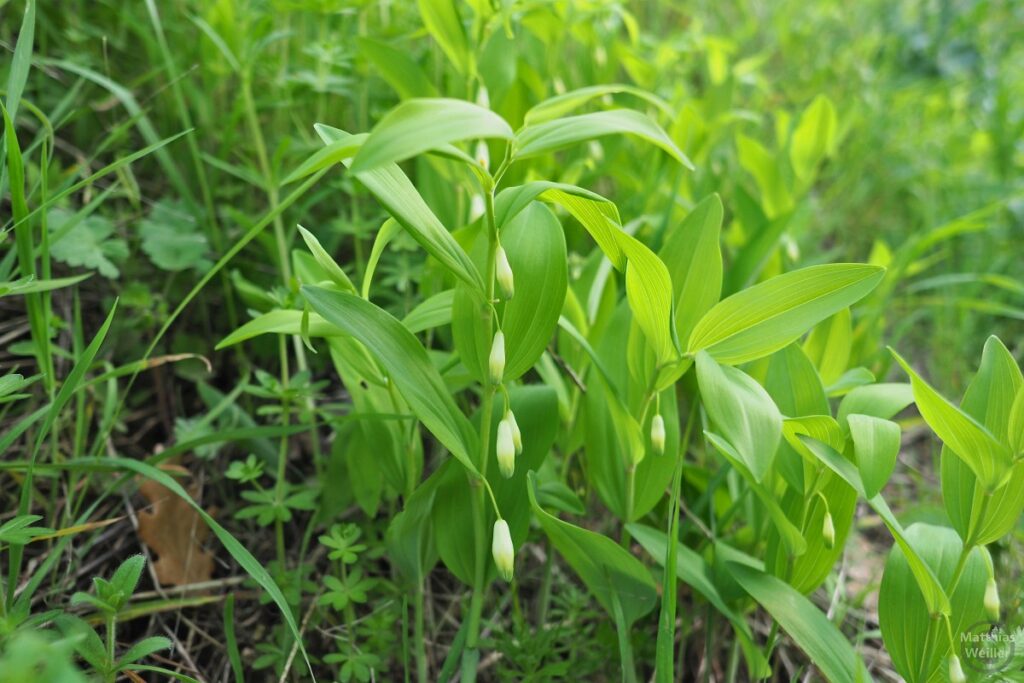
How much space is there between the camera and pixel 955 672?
3.31 feet

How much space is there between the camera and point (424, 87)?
1574mm

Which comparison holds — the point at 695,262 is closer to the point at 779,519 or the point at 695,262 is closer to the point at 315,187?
the point at 779,519

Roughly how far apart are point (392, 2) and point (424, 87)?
Result: 0.56 m

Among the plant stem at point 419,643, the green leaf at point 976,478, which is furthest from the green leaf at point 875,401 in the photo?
the plant stem at point 419,643

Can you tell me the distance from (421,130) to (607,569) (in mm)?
765

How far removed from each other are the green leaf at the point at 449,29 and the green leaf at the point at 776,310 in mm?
729

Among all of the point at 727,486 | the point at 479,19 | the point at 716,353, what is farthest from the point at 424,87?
the point at 727,486

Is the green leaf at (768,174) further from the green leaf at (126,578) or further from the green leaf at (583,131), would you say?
the green leaf at (126,578)

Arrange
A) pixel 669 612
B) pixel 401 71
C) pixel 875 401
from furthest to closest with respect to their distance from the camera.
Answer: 1. pixel 401 71
2. pixel 875 401
3. pixel 669 612

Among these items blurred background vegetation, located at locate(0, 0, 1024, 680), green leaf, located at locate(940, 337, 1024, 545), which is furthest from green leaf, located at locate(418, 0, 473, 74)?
green leaf, located at locate(940, 337, 1024, 545)

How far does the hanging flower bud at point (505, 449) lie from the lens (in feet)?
3.16

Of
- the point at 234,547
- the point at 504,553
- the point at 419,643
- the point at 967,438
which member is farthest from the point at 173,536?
the point at 967,438

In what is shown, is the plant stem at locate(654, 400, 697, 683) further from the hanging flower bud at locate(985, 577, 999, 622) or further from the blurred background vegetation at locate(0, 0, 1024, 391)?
the blurred background vegetation at locate(0, 0, 1024, 391)

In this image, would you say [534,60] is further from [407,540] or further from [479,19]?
[407,540]
